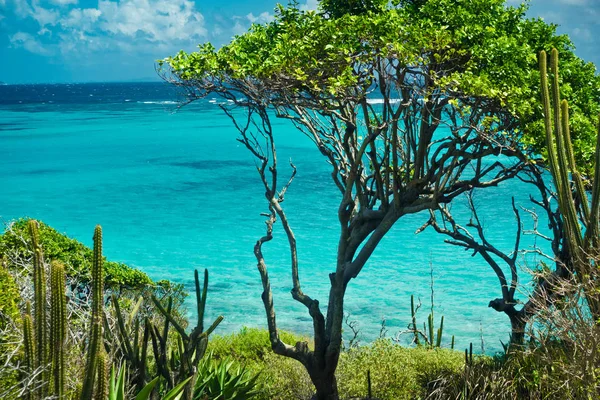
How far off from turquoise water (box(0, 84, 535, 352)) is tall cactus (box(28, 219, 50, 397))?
→ 574 cm

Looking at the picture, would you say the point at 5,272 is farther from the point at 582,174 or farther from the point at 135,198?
the point at 135,198

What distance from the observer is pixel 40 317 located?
5.31 metres

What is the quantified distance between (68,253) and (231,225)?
55.5 feet

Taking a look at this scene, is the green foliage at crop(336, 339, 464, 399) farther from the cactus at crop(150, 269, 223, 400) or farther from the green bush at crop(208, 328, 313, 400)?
the cactus at crop(150, 269, 223, 400)

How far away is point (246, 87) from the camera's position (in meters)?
8.73

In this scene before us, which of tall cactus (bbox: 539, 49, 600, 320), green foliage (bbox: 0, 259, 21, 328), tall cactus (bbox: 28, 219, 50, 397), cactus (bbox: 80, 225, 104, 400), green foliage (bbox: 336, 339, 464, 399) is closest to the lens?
cactus (bbox: 80, 225, 104, 400)

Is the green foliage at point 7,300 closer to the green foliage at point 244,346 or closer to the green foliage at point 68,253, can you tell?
the green foliage at point 68,253

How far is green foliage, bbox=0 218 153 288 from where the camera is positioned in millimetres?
10426

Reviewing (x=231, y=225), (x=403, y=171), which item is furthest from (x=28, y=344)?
(x=231, y=225)

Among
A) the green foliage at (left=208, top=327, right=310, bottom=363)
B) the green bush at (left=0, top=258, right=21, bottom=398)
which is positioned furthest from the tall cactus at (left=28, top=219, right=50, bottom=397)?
the green foliage at (left=208, top=327, right=310, bottom=363)

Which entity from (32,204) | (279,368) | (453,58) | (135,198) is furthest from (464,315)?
(32,204)

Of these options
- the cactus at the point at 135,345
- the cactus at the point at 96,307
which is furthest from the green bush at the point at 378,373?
the cactus at the point at 96,307

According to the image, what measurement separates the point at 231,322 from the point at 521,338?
388 inches

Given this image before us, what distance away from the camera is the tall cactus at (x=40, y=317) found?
17.5 feet
